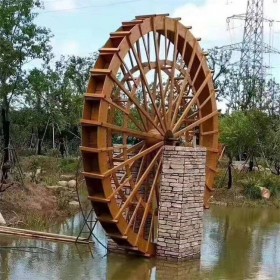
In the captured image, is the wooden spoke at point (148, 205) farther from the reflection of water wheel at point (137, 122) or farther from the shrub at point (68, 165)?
the shrub at point (68, 165)

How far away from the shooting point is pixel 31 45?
1527 cm

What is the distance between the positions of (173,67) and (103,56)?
1.82 metres

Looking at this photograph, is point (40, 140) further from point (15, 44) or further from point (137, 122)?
point (137, 122)

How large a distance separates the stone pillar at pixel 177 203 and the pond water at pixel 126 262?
283 millimetres

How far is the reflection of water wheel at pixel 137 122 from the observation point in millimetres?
10000

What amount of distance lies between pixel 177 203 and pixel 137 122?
1.64 meters

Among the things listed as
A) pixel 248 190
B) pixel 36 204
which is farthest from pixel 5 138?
pixel 248 190

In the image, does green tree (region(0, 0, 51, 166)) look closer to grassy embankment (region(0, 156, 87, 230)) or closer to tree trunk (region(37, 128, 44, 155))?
grassy embankment (region(0, 156, 87, 230))

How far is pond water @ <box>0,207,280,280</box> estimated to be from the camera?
9500 millimetres

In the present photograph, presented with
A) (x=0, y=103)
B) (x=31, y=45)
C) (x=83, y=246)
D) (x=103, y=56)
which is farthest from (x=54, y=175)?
(x=103, y=56)

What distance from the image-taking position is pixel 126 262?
10562 mm

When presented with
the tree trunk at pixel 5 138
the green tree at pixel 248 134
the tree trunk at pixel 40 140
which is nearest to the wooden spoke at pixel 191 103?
the tree trunk at pixel 5 138

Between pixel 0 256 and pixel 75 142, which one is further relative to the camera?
pixel 75 142

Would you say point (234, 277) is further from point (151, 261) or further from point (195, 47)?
A: point (195, 47)
